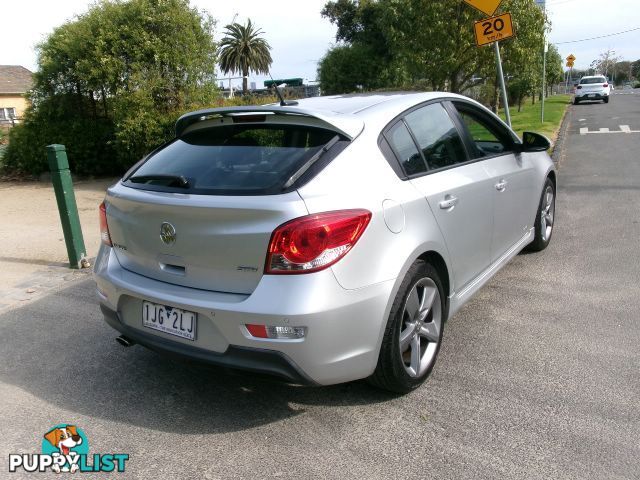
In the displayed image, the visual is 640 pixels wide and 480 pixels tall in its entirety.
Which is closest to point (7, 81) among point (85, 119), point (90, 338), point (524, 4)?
point (85, 119)

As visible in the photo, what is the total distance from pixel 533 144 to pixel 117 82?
913 cm

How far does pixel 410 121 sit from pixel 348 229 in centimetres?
113

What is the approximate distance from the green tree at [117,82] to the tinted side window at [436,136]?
7.65 meters

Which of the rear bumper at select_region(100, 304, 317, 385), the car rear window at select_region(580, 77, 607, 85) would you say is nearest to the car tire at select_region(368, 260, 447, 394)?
the rear bumper at select_region(100, 304, 317, 385)

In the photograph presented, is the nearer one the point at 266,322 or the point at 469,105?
the point at 266,322

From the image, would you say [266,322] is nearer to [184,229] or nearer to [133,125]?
[184,229]

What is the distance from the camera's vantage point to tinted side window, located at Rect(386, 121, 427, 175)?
3.06 meters

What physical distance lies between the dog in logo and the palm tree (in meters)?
64.8

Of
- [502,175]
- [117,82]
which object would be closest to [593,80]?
[117,82]

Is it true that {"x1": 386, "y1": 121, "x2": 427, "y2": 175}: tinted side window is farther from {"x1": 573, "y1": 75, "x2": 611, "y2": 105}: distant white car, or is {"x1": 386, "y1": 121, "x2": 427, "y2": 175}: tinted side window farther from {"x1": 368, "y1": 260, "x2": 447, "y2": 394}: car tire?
{"x1": 573, "y1": 75, "x2": 611, "y2": 105}: distant white car

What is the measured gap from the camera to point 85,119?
39.6 ft

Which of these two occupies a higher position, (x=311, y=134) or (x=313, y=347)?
(x=311, y=134)

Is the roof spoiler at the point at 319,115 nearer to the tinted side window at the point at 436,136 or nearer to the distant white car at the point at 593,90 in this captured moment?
the tinted side window at the point at 436,136

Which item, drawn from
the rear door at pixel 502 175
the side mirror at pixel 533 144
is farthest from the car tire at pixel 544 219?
the side mirror at pixel 533 144
